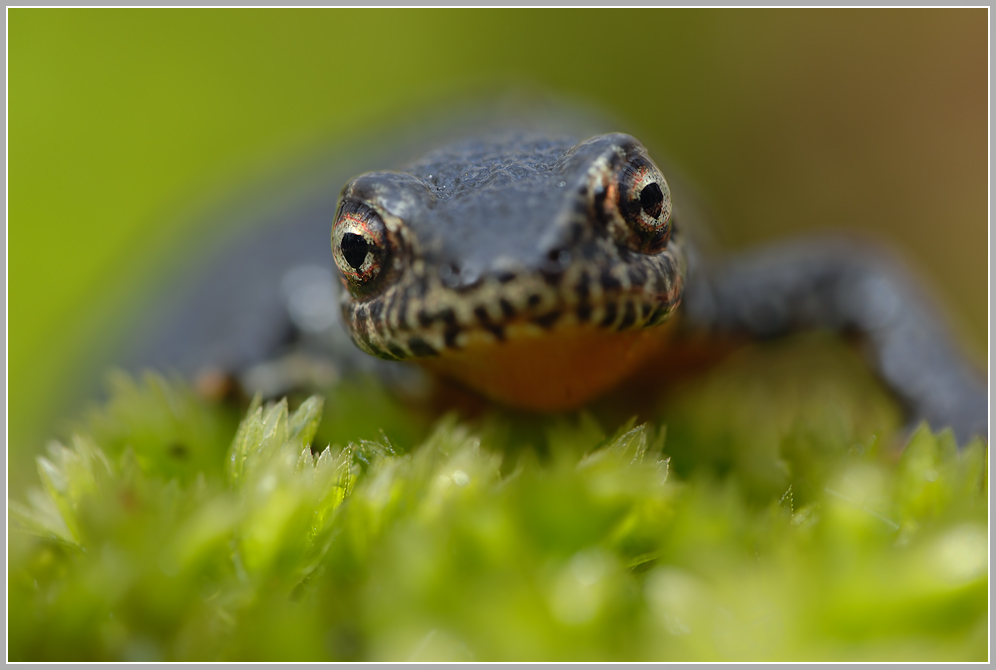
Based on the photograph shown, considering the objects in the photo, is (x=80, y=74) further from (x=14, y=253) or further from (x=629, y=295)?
(x=629, y=295)

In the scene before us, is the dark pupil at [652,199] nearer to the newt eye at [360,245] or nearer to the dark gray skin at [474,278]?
the dark gray skin at [474,278]

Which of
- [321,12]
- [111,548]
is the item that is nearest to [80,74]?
[321,12]

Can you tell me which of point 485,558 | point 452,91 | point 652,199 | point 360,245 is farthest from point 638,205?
point 452,91

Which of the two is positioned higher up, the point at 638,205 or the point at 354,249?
the point at 638,205

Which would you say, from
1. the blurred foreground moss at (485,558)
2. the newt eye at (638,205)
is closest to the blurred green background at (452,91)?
the newt eye at (638,205)

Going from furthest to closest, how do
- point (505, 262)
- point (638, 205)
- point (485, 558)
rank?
point (638, 205), point (505, 262), point (485, 558)

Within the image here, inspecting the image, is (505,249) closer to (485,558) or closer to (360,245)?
(360,245)
